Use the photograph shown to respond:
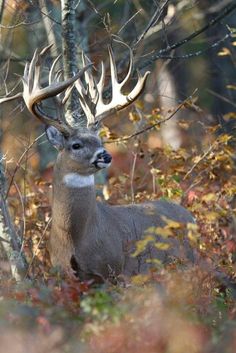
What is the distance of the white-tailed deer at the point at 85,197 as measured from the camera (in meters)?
8.96

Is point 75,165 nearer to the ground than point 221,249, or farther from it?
farther from it

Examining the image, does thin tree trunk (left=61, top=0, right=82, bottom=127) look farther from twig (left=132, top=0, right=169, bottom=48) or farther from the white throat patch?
the white throat patch

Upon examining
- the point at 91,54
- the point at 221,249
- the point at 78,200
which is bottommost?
the point at 221,249

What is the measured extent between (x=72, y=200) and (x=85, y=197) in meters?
0.12

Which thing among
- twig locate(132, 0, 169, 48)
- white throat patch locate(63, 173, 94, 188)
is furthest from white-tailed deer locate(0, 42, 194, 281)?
twig locate(132, 0, 169, 48)

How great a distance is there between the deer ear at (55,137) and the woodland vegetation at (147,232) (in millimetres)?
122

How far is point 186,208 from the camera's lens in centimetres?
1095

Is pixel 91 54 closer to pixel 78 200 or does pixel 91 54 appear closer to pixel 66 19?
pixel 66 19

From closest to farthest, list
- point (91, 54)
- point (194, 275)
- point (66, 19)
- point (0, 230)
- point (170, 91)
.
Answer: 1. point (194, 275)
2. point (0, 230)
3. point (66, 19)
4. point (91, 54)
5. point (170, 91)

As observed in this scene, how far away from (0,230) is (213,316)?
296cm

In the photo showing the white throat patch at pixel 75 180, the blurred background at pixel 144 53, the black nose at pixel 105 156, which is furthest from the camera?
the blurred background at pixel 144 53

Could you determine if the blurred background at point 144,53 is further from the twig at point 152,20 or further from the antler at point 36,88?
the antler at point 36,88

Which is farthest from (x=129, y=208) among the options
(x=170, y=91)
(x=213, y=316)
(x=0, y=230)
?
(x=170, y=91)

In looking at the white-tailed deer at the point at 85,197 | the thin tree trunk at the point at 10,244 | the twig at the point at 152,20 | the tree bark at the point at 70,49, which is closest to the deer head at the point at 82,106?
the white-tailed deer at the point at 85,197
